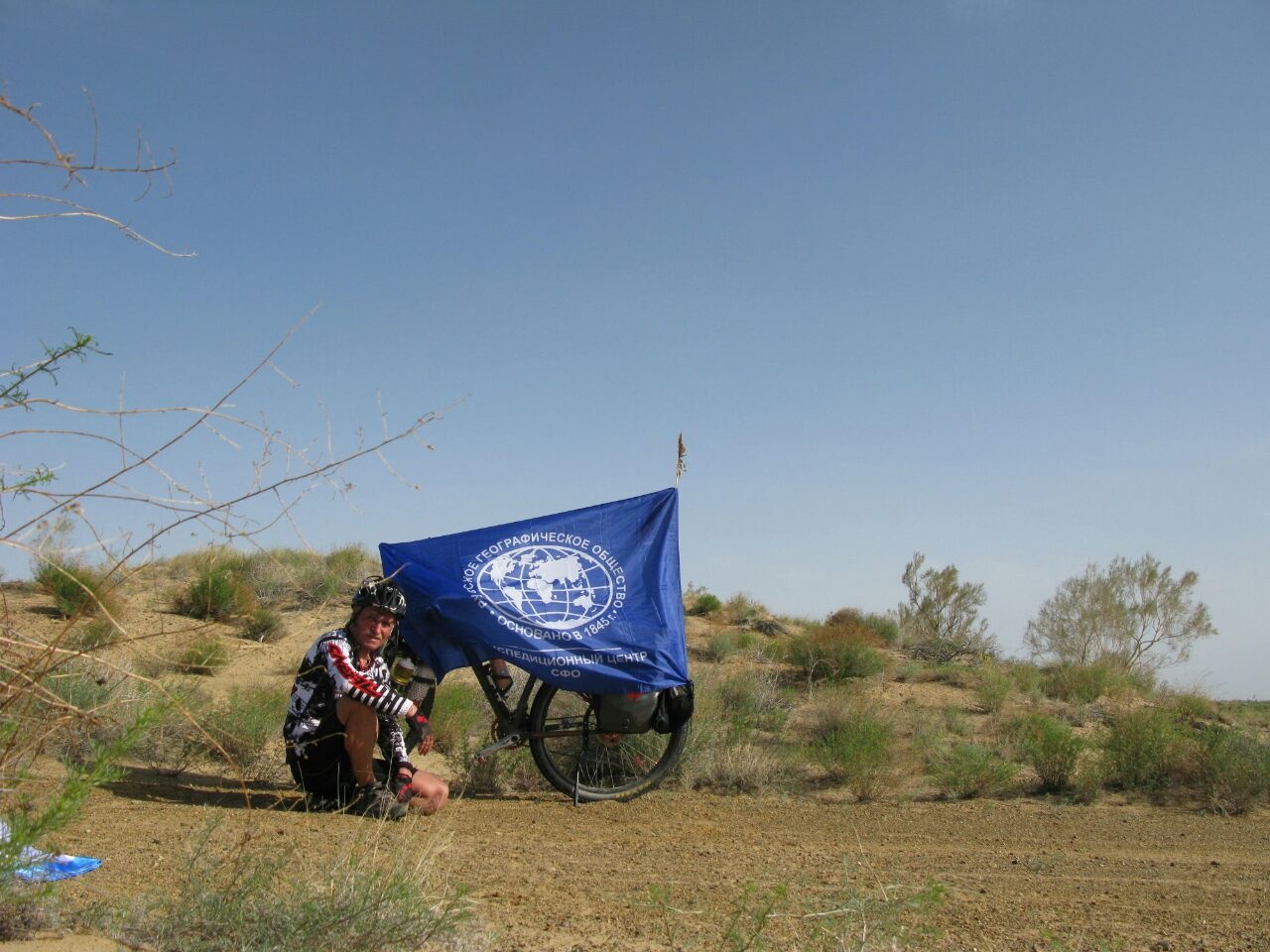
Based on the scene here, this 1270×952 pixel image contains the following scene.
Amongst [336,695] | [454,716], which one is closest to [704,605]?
[454,716]

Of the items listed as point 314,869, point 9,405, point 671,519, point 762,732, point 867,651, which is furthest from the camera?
point 867,651

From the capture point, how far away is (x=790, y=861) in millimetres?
5754

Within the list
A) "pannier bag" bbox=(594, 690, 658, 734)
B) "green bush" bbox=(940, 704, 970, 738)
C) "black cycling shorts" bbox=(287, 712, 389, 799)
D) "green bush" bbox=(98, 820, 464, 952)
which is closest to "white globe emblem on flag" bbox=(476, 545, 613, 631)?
"pannier bag" bbox=(594, 690, 658, 734)

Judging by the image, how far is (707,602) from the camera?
22.1m

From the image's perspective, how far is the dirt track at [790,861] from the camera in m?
4.34

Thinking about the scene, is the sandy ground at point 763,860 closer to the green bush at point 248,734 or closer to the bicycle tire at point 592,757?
the bicycle tire at point 592,757

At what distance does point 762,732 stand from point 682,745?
136 inches

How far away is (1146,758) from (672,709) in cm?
444

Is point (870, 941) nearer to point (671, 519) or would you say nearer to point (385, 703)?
point (385, 703)

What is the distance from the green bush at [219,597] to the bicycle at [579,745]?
7791 millimetres

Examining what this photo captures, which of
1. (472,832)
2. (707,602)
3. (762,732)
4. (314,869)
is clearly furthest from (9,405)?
(707,602)

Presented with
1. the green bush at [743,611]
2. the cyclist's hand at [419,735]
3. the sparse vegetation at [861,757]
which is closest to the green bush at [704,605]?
the green bush at [743,611]

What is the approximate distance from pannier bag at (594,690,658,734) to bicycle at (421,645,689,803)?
0.03 feet

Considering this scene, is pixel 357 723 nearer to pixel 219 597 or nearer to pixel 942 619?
pixel 219 597
